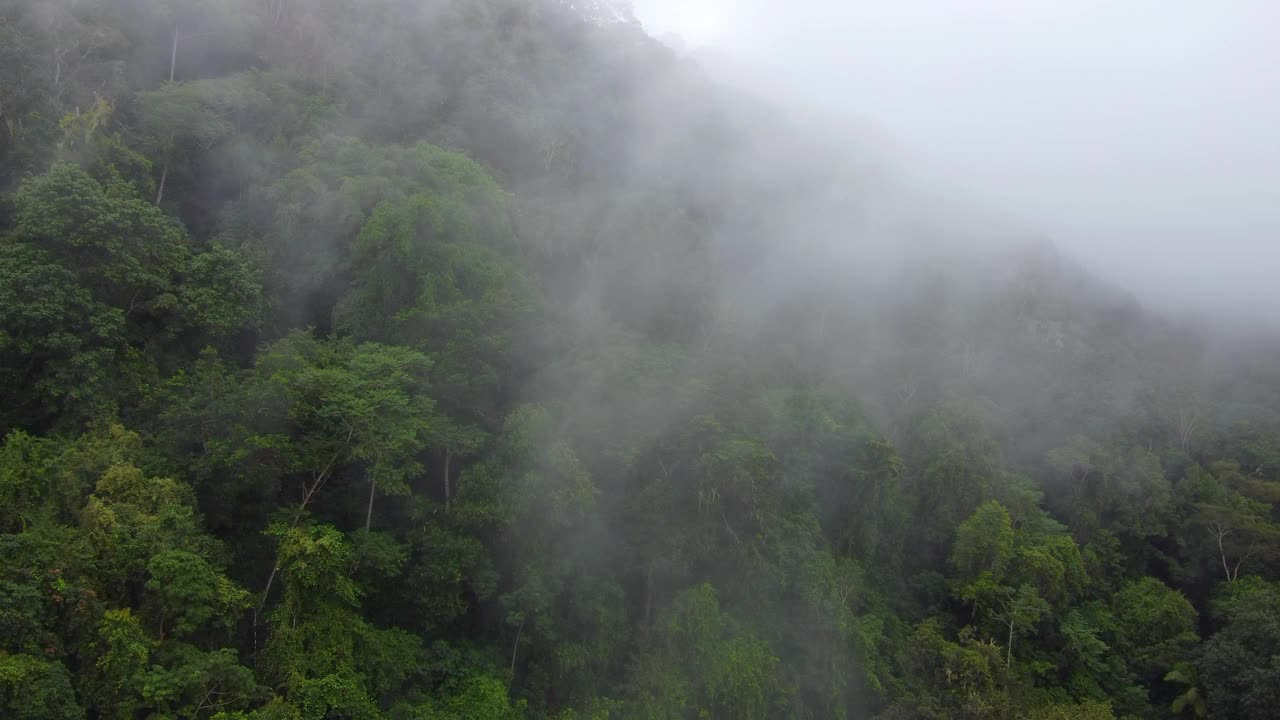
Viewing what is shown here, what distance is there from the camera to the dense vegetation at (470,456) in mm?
13234

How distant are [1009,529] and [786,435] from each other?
26.5 ft

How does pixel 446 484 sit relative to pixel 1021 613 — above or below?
below

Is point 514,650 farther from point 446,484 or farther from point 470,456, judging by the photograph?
point 470,456

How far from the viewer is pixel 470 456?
1795 centimetres

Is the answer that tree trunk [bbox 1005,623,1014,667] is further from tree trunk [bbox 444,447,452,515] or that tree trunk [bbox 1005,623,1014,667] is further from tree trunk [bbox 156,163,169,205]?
tree trunk [bbox 156,163,169,205]

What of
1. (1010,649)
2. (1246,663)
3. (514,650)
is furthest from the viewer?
(1010,649)

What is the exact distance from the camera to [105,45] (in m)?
23.2

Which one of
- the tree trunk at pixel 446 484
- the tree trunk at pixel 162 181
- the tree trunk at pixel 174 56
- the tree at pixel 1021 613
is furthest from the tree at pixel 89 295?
the tree at pixel 1021 613

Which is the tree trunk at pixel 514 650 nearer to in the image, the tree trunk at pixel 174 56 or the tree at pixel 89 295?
the tree at pixel 89 295

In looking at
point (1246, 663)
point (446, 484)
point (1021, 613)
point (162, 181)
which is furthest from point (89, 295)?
point (1246, 663)

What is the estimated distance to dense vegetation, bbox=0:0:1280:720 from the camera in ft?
43.4

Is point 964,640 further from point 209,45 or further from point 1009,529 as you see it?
point 209,45

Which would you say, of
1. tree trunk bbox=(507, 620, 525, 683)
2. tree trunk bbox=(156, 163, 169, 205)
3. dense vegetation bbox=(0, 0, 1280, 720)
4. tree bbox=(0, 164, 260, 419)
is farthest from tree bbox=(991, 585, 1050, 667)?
tree trunk bbox=(156, 163, 169, 205)

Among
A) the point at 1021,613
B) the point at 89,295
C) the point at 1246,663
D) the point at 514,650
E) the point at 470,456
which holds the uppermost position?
the point at 89,295
